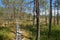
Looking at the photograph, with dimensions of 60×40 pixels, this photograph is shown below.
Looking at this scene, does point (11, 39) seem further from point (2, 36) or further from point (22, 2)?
point (22, 2)

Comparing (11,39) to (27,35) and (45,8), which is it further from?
(45,8)

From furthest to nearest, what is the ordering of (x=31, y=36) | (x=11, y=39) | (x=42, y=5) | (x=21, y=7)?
(x=21, y=7) → (x=42, y=5) → (x=31, y=36) → (x=11, y=39)

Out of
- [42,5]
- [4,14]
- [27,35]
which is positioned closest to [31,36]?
[27,35]

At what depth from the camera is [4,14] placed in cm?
→ 4778

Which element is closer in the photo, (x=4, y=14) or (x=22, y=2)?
(x=22, y=2)

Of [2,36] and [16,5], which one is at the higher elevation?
[16,5]

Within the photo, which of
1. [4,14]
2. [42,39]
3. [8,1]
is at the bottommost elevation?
[42,39]

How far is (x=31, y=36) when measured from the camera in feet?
71.6

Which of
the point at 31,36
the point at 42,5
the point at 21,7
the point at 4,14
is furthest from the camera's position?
the point at 4,14

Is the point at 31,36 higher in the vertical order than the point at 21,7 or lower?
lower

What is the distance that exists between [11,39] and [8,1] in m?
20.0

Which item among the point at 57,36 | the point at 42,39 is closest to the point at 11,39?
the point at 42,39

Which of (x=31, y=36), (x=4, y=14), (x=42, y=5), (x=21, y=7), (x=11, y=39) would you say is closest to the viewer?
(x=11, y=39)

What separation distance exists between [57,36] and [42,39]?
275 centimetres
